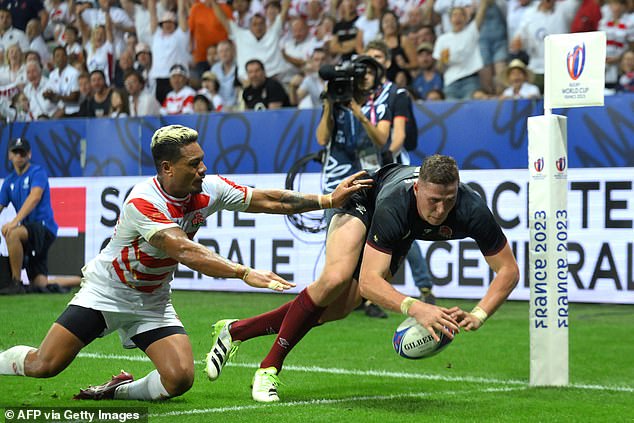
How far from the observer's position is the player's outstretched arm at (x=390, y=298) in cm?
605

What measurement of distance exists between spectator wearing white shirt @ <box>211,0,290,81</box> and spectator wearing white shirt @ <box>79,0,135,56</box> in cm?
240

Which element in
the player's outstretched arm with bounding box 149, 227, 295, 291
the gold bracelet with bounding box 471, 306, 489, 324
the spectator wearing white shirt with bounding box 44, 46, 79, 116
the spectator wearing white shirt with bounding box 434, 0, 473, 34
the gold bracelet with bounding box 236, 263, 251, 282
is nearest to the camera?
the gold bracelet with bounding box 236, 263, 251, 282

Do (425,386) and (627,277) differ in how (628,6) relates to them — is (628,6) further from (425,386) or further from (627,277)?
(425,386)

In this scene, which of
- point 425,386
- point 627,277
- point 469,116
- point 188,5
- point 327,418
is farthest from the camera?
point 188,5

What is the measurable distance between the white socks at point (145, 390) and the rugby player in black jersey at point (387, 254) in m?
0.49

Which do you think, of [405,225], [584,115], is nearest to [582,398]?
[405,225]

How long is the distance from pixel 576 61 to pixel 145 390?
3.63m

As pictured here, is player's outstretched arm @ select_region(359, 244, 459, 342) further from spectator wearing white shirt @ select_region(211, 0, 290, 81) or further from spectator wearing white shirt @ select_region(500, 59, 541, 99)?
spectator wearing white shirt @ select_region(211, 0, 290, 81)

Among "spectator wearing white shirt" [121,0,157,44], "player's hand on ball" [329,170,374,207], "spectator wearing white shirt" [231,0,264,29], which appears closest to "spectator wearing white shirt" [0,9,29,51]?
"spectator wearing white shirt" [121,0,157,44]

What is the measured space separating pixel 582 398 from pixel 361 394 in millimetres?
1430

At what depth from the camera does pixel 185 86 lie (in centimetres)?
1588

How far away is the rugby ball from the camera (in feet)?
20.4

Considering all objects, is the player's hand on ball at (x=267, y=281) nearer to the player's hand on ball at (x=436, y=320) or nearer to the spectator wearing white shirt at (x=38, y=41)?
the player's hand on ball at (x=436, y=320)

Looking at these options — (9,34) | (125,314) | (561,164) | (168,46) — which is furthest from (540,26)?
(9,34)
